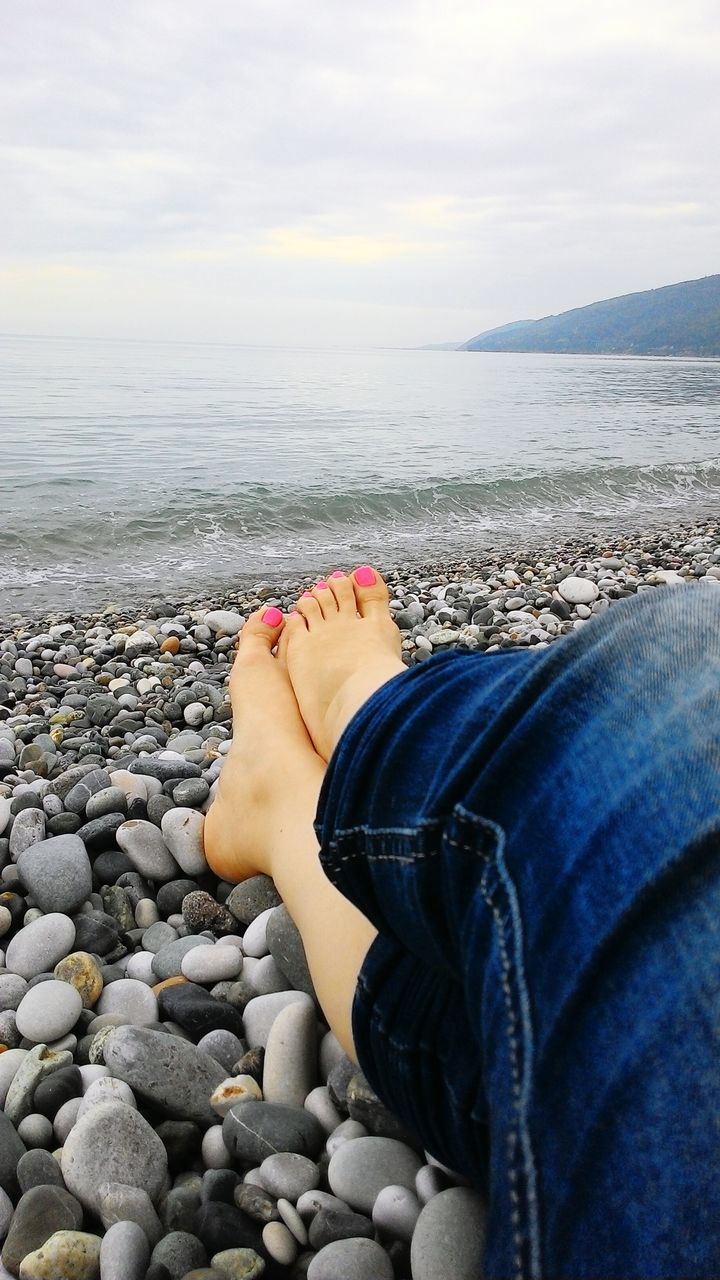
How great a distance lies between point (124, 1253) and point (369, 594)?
1.72 m

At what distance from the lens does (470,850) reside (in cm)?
67

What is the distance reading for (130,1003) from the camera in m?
1.29

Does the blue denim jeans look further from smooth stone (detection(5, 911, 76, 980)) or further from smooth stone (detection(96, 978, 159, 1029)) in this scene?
smooth stone (detection(5, 911, 76, 980))

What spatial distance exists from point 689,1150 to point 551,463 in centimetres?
1005

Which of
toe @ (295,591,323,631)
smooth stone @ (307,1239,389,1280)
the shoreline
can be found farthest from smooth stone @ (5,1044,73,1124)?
the shoreline

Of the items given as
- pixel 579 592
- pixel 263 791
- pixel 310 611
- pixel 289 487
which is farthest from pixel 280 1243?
pixel 289 487

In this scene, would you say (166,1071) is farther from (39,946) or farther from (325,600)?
(325,600)

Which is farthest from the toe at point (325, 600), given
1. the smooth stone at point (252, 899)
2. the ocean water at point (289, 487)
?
the ocean water at point (289, 487)

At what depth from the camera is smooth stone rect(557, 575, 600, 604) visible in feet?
13.1

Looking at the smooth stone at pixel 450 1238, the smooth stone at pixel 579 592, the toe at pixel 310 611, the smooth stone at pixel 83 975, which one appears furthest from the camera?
the smooth stone at pixel 579 592

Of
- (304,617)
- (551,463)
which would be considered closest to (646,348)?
(551,463)

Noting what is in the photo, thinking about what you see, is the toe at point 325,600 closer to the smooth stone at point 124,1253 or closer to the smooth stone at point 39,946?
the smooth stone at point 39,946

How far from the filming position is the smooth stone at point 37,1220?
2.88 ft

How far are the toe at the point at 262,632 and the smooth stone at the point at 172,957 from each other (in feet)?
3.14
